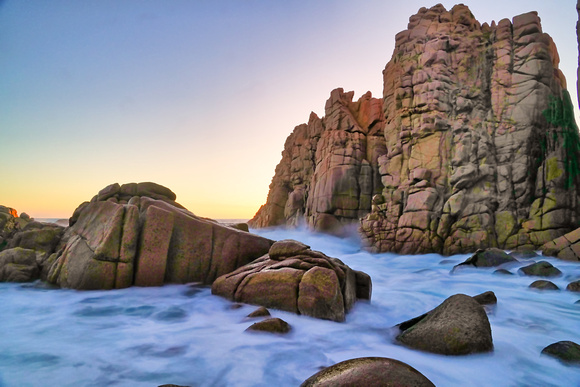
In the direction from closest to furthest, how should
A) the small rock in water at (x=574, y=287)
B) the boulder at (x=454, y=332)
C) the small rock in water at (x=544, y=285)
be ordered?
1. the boulder at (x=454, y=332)
2. the small rock in water at (x=574, y=287)
3. the small rock in water at (x=544, y=285)

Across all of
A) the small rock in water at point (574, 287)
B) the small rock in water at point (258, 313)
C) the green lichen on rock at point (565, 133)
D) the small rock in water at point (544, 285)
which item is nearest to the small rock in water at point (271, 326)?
the small rock in water at point (258, 313)

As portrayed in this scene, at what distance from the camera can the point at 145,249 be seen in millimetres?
6832

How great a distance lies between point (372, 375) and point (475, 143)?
19.1 metres

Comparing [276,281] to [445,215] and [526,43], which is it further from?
[526,43]

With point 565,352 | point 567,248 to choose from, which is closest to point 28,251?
point 565,352

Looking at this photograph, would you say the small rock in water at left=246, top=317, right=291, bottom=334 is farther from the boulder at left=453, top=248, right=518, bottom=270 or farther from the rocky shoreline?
the boulder at left=453, top=248, right=518, bottom=270

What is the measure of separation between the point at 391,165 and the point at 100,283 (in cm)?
1914

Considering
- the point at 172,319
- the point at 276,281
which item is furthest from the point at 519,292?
the point at 172,319

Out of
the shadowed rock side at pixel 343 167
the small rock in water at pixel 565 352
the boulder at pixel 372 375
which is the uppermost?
the shadowed rock side at pixel 343 167

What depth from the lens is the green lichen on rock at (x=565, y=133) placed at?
49.3ft

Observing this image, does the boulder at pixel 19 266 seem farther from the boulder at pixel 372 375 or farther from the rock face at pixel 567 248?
the rock face at pixel 567 248

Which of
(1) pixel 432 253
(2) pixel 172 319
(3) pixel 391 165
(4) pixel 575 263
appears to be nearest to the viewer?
(2) pixel 172 319

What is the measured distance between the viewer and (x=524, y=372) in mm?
3369

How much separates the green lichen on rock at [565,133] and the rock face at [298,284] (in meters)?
15.6
